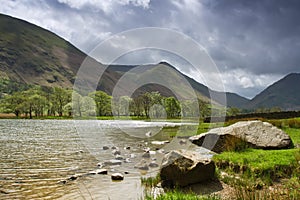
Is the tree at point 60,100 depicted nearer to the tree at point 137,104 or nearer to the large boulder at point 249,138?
the tree at point 137,104

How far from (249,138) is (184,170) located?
8215 mm

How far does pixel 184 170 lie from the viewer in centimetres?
1173

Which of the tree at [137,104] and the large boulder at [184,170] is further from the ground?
the tree at [137,104]

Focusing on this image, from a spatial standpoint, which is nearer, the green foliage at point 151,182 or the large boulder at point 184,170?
the large boulder at point 184,170

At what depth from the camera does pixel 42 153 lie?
2358cm

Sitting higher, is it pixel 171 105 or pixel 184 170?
pixel 171 105

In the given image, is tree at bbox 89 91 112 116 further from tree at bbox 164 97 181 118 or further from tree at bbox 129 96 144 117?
tree at bbox 164 97 181 118

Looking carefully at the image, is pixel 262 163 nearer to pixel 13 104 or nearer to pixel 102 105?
pixel 102 105

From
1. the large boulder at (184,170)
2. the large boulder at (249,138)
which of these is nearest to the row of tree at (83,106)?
the large boulder at (249,138)

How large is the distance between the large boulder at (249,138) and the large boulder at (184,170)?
499 centimetres

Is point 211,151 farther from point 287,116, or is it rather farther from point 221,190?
point 287,116

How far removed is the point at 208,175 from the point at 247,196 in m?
4.86

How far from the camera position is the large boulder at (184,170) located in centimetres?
1176

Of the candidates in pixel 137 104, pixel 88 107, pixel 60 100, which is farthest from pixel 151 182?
pixel 60 100
